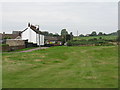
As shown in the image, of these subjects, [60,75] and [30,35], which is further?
[30,35]

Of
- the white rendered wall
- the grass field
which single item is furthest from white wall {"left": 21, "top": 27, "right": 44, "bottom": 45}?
the grass field

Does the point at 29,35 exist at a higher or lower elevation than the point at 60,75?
higher

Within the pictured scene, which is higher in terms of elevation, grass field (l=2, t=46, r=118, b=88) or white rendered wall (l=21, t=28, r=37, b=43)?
white rendered wall (l=21, t=28, r=37, b=43)

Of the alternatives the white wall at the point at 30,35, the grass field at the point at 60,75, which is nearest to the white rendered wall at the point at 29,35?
the white wall at the point at 30,35

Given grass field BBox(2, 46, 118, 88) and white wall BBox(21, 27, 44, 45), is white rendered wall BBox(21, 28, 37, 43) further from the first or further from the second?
grass field BBox(2, 46, 118, 88)

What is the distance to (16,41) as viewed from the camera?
6116 cm

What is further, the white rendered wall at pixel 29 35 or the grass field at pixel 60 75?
the white rendered wall at pixel 29 35

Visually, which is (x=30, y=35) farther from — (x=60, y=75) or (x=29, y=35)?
(x=60, y=75)

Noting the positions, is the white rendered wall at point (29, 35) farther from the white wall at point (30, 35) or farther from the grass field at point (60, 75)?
the grass field at point (60, 75)

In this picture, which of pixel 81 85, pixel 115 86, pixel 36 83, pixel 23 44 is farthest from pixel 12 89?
pixel 23 44

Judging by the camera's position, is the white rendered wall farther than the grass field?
Yes

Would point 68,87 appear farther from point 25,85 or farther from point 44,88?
point 25,85

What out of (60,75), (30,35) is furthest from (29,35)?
(60,75)

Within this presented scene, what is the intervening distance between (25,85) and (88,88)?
3713mm
